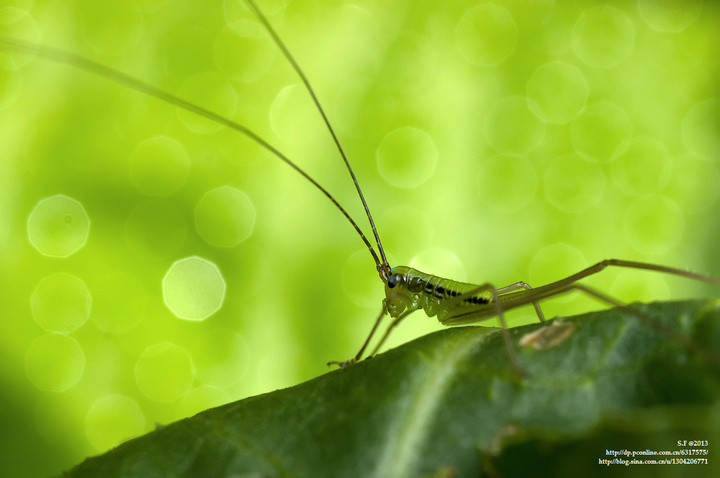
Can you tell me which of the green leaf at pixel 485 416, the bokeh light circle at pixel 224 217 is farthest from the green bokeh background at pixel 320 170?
the green leaf at pixel 485 416

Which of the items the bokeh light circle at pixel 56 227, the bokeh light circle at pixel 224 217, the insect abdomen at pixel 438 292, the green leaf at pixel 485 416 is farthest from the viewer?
the insect abdomen at pixel 438 292

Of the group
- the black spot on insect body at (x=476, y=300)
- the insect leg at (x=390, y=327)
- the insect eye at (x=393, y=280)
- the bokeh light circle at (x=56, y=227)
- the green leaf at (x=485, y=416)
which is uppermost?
the bokeh light circle at (x=56, y=227)

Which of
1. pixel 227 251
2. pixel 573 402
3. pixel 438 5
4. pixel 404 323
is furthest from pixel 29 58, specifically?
pixel 573 402

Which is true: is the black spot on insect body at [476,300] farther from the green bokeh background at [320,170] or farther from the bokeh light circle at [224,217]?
the bokeh light circle at [224,217]

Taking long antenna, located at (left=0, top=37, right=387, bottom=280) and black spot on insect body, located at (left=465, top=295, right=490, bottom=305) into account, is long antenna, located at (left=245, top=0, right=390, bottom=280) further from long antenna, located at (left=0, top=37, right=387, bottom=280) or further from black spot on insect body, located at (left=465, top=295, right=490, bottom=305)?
black spot on insect body, located at (left=465, top=295, right=490, bottom=305)

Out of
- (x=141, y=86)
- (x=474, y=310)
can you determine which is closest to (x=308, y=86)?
(x=141, y=86)

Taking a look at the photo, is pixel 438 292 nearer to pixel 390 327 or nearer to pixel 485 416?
pixel 390 327

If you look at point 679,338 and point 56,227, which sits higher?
point 56,227
